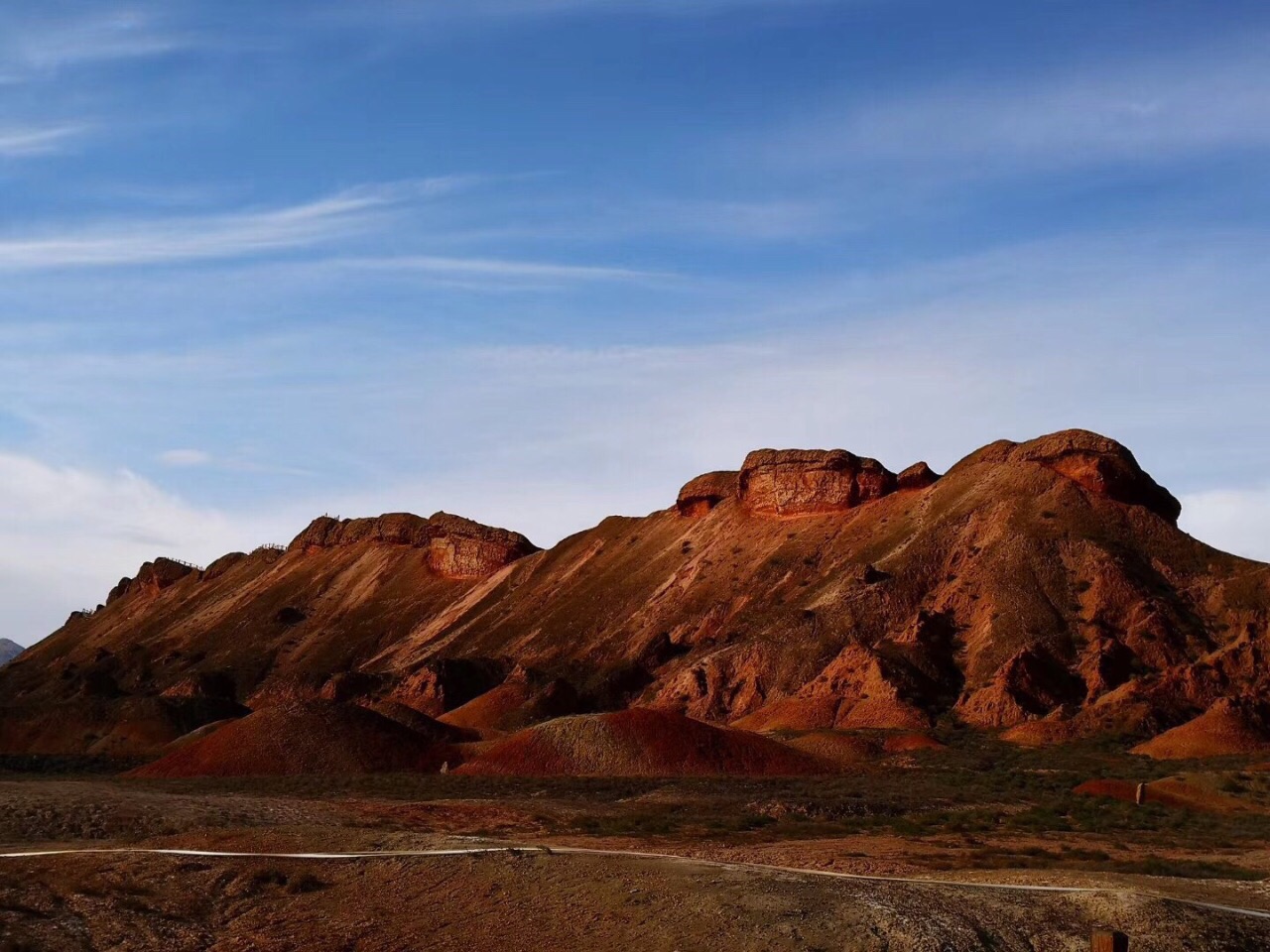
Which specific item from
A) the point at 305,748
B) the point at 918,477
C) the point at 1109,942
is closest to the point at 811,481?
the point at 918,477

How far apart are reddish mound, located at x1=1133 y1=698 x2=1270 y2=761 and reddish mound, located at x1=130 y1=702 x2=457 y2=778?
24096mm

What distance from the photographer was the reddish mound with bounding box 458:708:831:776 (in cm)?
4203

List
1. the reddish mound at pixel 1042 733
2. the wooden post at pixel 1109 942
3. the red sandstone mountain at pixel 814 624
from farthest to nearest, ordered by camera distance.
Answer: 1. the red sandstone mountain at pixel 814 624
2. the reddish mound at pixel 1042 733
3. the wooden post at pixel 1109 942

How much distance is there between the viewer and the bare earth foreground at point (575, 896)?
1484cm

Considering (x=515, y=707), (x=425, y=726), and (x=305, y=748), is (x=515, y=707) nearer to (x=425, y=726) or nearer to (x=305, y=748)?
(x=425, y=726)

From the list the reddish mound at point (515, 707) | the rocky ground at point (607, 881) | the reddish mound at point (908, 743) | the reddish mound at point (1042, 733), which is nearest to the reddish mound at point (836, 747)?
the reddish mound at point (908, 743)

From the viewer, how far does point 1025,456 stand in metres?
70.3

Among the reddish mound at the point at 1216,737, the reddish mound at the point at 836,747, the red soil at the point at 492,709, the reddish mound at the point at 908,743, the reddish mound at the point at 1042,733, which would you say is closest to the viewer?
the reddish mound at the point at 836,747

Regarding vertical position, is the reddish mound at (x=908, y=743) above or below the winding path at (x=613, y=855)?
above

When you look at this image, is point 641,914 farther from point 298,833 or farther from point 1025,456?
point 1025,456

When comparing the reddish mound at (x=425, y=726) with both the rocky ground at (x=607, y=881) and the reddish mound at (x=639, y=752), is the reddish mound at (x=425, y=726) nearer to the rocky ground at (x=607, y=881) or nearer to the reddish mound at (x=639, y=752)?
the reddish mound at (x=639, y=752)

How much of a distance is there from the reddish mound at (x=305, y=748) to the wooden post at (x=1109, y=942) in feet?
107

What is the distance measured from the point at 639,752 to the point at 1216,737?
786 inches

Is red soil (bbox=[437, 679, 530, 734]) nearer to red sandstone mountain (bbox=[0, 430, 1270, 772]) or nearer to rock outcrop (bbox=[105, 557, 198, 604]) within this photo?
red sandstone mountain (bbox=[0, 430, 1270, 772])
